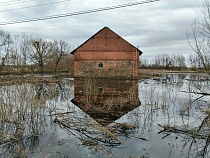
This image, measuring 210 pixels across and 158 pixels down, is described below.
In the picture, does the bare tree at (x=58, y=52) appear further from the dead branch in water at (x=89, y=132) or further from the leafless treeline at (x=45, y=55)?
the dead branch in water at (x=89, y=132)

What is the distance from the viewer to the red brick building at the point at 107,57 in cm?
2886

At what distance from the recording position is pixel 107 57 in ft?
96.0

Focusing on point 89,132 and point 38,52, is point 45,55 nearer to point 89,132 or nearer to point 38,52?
point 38,52

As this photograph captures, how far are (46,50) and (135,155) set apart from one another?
146 ft

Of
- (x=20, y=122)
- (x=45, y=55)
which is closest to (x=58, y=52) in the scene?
(x=45, y=55)

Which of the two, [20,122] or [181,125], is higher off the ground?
[20,122]

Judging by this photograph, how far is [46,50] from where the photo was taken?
153 feet

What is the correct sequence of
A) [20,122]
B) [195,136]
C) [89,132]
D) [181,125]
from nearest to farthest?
1. [195,136]
2. [89,132]
3. [20,122]
4. [181,125]

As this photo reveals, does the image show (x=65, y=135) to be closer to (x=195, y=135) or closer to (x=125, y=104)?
(x=195, y=135)

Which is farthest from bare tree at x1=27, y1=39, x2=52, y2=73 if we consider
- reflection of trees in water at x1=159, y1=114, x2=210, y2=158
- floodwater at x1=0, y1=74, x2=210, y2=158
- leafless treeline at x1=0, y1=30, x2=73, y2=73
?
reflection of trees in water at x1=159, y1=114, x2=210, y2=158

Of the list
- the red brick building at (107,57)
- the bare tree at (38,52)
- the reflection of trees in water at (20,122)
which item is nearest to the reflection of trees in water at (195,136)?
the reflection of trees in water at (20,122)

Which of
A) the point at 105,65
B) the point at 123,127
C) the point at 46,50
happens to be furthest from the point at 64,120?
the point at 46,50

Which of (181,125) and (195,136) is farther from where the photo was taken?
(181,125)

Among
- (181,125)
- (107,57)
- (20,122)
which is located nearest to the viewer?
(20,122)
